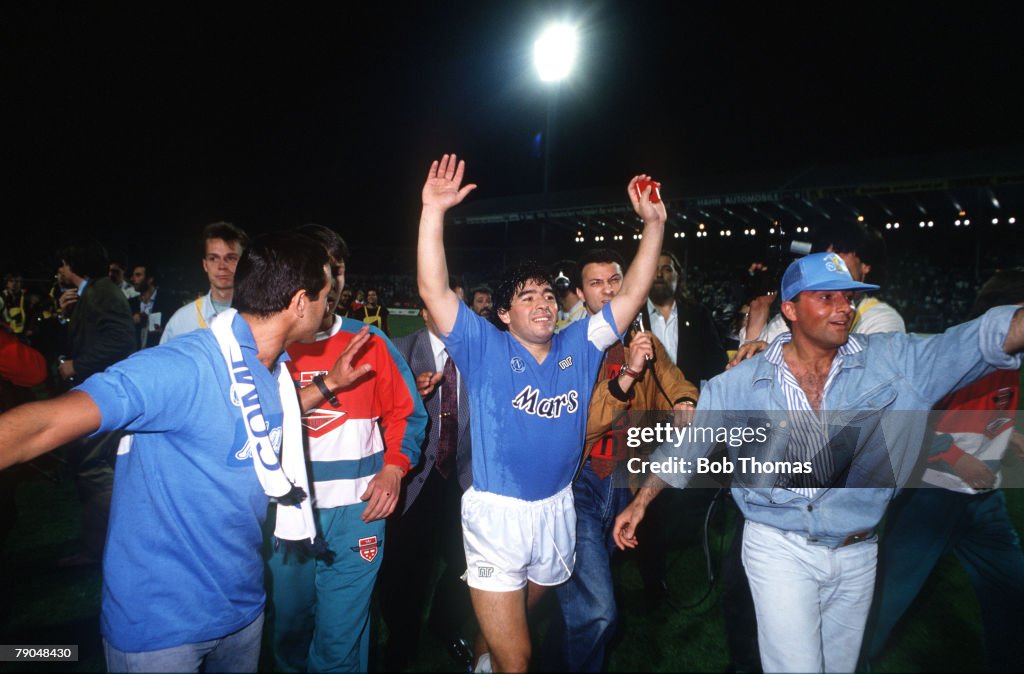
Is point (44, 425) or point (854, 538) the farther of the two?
point (854, 538)

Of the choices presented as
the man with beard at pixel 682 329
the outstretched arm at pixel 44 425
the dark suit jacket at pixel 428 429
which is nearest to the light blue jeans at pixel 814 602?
the dark suit jacket at pixel 428 429

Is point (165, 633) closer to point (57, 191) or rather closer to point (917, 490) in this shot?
point (917, 490)

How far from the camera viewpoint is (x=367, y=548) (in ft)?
9.22

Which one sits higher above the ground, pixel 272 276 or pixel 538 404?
pixel 272 276

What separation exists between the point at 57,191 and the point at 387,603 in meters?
28.0

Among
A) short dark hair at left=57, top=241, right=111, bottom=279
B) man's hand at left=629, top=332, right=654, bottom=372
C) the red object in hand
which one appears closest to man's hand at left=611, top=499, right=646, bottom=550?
man's hand at left=629, top=332, right=654, bottom=372

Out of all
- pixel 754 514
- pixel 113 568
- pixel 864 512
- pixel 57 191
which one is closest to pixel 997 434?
pixel 864 512

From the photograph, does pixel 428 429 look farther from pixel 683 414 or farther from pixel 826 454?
pixel 826 454

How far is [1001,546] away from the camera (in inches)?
114

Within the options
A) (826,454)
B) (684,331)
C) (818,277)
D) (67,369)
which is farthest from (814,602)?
(67,369)

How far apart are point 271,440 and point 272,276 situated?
645 mm

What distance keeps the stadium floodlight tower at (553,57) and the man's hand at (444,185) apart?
895cm

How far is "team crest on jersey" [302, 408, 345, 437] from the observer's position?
280cm

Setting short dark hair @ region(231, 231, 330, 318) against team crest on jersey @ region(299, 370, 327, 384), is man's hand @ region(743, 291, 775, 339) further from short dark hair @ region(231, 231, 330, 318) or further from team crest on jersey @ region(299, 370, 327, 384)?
short dark hair @ region(231, 231, 330, 318)
